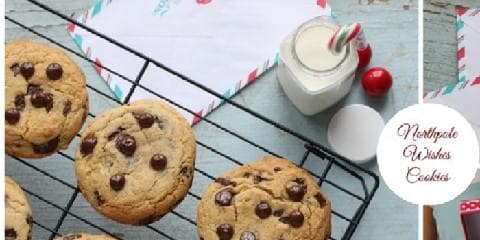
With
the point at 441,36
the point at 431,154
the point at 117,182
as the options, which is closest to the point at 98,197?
the point at 117,182

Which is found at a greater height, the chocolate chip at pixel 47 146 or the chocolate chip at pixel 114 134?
→ the chocolate chip at pixel 114 134

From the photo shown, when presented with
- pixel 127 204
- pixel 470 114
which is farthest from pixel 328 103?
pixel 127 204

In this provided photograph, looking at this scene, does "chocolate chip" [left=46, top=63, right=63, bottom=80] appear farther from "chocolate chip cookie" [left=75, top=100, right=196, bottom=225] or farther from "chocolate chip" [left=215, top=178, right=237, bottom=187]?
"chocolate chip" [left=215, top=178, right=237, bottom=187]

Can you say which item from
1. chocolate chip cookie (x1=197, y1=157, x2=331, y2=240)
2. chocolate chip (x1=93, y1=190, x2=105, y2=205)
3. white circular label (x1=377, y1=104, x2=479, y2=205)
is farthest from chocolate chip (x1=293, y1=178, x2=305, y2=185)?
chocolate chip (x1=93, y1=190, x2=105, y2=205)

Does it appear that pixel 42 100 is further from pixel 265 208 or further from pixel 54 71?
pixel 265 208

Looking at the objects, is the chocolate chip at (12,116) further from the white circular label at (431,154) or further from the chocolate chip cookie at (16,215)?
the white circular label at (431,154)

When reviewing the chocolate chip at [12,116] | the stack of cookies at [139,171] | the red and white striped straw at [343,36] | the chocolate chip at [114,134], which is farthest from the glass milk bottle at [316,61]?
the chocolate chip at [12,116]
